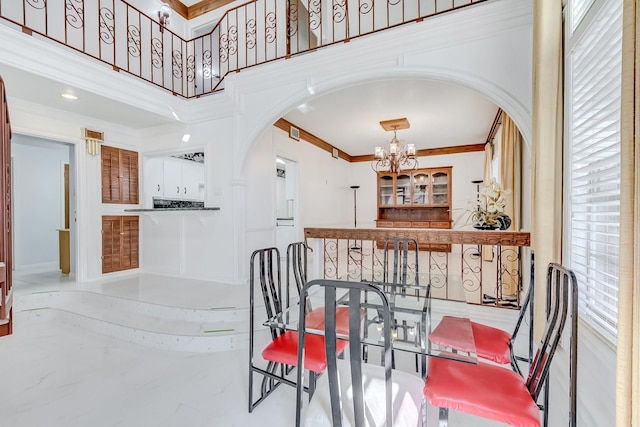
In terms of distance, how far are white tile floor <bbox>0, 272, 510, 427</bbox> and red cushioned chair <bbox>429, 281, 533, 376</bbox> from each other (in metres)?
0.46

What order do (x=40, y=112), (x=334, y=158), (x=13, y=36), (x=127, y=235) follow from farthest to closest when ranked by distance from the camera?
(x=334, y=158)
(x=127, y=235)
(x=40, y=112)
(x=13, y=36)

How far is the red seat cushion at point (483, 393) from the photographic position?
3.73ft

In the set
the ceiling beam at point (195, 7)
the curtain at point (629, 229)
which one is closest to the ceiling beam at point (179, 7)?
the ceiling beam at point (195, 7)

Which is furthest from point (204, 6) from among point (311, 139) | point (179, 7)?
point (311, 139)

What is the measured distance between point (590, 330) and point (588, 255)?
1.29ft

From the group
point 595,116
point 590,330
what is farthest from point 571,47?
point 590,330

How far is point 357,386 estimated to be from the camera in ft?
3.40

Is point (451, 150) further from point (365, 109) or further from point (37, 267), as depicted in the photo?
point (37, 267)

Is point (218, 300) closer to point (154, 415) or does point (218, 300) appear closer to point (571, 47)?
point (154, 415)

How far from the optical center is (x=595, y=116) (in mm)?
1493

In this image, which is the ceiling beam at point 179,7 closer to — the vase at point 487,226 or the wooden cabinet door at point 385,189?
the wooden cabinet door at point 385,189

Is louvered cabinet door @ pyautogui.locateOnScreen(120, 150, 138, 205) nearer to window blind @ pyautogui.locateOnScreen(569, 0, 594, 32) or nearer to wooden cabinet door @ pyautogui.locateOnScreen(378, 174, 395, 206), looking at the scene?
window blind @ pyautogui.locateOnScreen(569, 0, 594, 32)

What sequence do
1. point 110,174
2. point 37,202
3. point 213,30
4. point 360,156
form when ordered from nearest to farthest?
point 213,30 < point 110,174 < point 37,202 < point 360,156

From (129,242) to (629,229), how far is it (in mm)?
5667
